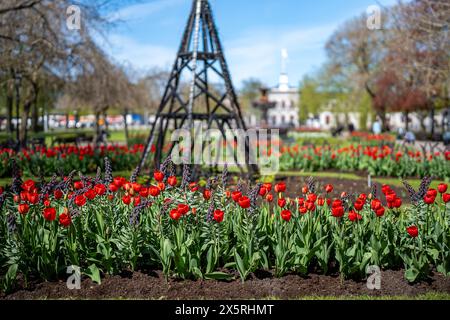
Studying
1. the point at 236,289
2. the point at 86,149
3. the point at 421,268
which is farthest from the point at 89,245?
the point at 86,149

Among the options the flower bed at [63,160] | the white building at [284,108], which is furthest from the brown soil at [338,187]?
the white building at [284,108]

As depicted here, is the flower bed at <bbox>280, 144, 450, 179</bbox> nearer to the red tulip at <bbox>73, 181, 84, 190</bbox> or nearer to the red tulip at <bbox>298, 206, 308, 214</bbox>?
the red tulip at <bbox>298, 206, 308, 214</bbox>

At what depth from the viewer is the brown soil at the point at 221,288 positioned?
462cm

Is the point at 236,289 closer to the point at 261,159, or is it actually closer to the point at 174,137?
the point at 174,137

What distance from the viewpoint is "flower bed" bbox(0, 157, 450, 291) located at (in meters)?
4.76

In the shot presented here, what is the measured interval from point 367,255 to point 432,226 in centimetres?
84

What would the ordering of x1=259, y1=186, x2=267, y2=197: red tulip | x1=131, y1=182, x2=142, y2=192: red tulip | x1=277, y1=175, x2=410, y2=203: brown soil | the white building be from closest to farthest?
x1=131, y1=182, x2=142, y2=192: red tulip, x1=259, y1=186, x2=267, y2=197: red tulip, x1=277, y1=175, x2=410, y2=203: brown soil, the white building

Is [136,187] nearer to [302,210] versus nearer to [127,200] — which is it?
[127,200]

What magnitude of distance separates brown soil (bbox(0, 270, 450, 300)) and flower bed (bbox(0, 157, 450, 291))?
0.31 ft

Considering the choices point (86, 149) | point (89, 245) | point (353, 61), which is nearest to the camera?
point (89, 245)

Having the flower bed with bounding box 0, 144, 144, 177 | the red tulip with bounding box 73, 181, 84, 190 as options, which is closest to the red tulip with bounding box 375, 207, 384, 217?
the red tulip with bounding box 73, 181, 84, 190

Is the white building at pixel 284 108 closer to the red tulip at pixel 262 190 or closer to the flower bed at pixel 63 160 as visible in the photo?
the flower bed at pixel 63 160

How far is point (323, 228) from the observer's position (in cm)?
511

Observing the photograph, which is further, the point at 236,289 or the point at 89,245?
the point at 89,245
